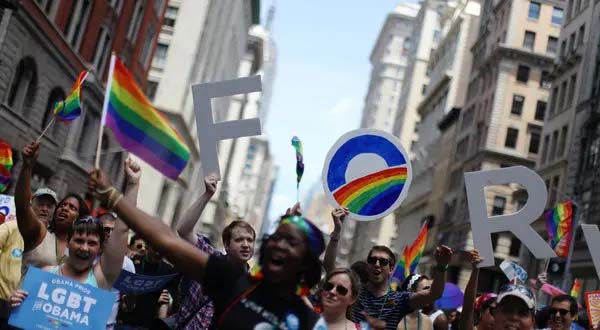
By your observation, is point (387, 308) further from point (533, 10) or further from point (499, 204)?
point (533, 10)

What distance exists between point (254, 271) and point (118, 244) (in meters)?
1.92

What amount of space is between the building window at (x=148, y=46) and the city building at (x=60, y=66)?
533mm

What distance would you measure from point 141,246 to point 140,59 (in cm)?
3566

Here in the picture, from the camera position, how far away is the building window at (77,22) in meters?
31.7

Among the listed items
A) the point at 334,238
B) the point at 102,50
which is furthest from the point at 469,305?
the point at 102,50

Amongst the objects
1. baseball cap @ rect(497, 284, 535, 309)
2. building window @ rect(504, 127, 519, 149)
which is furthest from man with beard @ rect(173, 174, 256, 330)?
building window @ rect(504, 127, 519, 149)

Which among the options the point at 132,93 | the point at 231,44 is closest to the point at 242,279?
the point at 132,93

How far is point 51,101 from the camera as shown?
104 ft

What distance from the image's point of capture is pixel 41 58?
2870 cm

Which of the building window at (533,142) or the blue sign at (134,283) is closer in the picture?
the blue sign at (134,283)

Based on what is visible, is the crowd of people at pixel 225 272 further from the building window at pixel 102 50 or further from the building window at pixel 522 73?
the building window at pixel 522 73

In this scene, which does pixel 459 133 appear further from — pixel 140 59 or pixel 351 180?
pixel 351 180

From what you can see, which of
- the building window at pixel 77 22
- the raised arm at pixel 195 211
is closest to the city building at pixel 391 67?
the building window at pixel 77 22

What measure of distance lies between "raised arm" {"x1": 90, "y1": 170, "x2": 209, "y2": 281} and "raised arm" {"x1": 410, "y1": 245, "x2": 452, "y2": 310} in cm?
262
